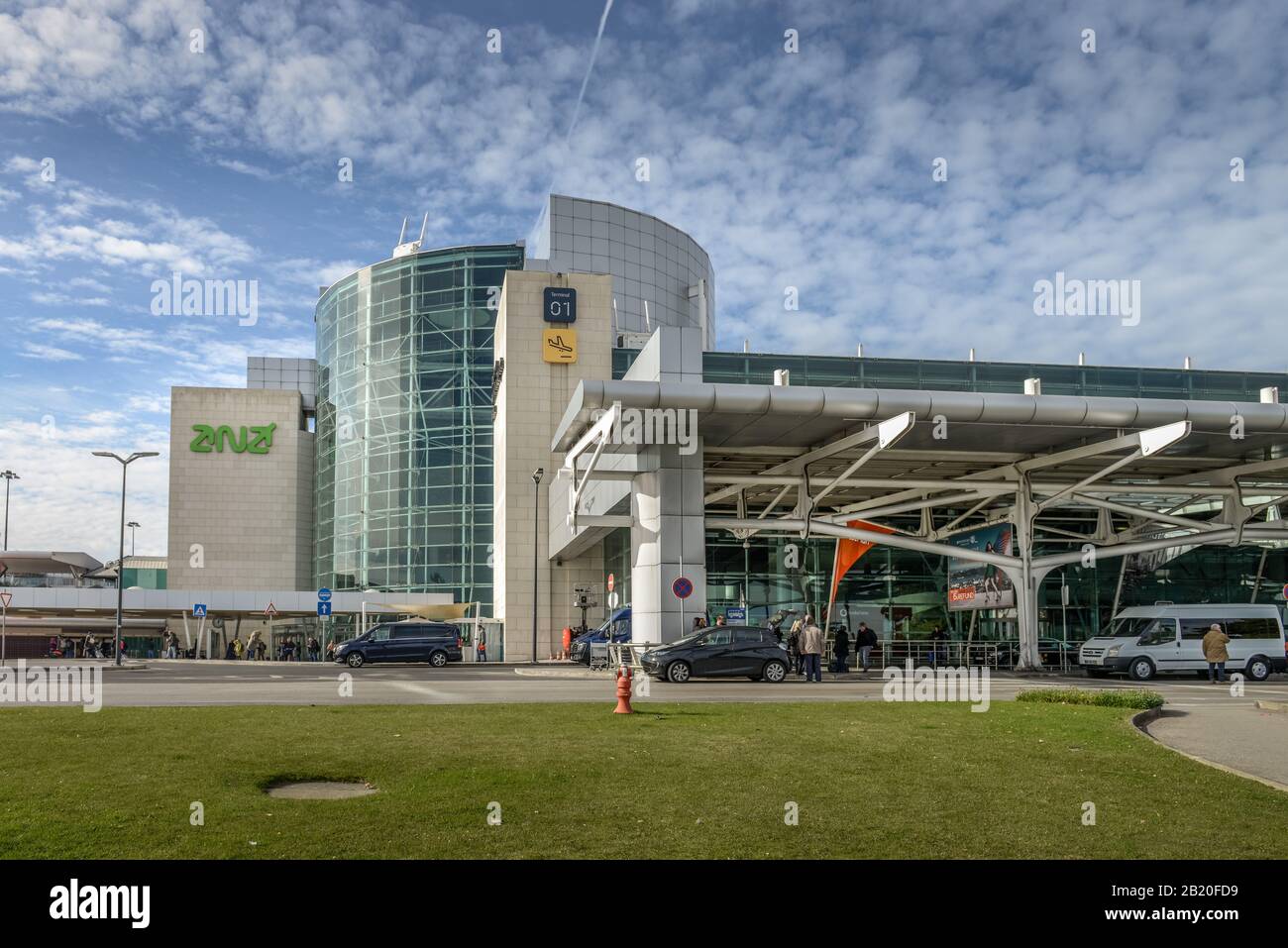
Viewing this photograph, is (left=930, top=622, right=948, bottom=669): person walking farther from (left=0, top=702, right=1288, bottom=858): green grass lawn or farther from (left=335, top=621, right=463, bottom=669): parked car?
(left=0, top=702, right=1288, bottom=858): green grass lawn

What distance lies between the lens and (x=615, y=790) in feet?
29.9

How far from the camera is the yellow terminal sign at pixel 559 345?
6281 cm

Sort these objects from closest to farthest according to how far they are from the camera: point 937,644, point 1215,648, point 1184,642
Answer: point 1215,648, point 1184,642, point 937,644

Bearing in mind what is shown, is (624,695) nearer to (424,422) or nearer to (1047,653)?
(1047,653)

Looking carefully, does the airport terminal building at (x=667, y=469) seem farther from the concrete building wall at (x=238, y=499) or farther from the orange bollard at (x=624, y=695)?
the orange bollard at (x=624, y=695)

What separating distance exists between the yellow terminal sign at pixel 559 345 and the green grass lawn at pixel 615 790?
49.5 m

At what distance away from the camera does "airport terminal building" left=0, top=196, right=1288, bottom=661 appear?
31.0 m

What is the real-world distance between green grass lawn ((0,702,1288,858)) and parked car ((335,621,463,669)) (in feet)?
85.7

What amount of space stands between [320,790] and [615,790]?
2357mm

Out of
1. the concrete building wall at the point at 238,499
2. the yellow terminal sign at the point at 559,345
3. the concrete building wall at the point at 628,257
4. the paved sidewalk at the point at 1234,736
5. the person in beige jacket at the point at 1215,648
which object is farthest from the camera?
the concrete building wall at the point at 238,499

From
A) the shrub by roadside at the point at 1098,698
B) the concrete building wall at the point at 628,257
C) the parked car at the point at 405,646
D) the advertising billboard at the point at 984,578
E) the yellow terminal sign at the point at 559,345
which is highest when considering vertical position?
the concrete building wall at the point at 628,257

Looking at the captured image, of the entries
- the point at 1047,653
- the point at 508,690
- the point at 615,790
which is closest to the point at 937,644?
the point at 1047,653

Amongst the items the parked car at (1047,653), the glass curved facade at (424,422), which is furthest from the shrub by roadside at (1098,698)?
the glass curved facade at (424,422)
